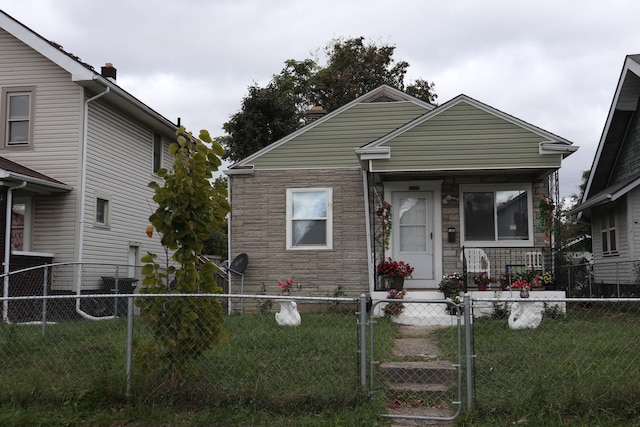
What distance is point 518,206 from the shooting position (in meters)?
12.6

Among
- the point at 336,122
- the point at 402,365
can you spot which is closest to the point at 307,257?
the point at 336,122

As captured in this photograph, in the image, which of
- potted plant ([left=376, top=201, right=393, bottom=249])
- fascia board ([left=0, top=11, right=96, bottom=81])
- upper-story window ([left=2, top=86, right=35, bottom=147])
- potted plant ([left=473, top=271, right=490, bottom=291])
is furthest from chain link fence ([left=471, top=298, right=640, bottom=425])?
upper-story window ([left=2, top=86, right=35, bottom=147])

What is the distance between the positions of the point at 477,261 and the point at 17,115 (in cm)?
1081

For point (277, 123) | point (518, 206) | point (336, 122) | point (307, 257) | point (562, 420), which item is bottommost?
point (562, 420)

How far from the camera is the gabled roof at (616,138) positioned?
1447cm

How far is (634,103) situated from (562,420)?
13.0 m

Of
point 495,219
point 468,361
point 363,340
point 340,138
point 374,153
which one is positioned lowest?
point 468,361

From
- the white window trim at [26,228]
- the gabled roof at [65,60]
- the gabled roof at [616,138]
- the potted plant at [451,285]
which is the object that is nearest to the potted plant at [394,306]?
the potted plant at [451,285]

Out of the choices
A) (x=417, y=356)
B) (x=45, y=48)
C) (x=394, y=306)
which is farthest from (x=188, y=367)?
(x=45, y=48)

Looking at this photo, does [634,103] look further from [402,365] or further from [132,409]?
[132,409]

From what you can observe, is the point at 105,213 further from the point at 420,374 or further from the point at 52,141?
the point at 420,374

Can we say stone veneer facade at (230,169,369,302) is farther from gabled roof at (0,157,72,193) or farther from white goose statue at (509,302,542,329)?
white goose statue at (509,302,542,329)

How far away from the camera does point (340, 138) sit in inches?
546

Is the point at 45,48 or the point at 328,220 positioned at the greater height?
the point at 45,48
